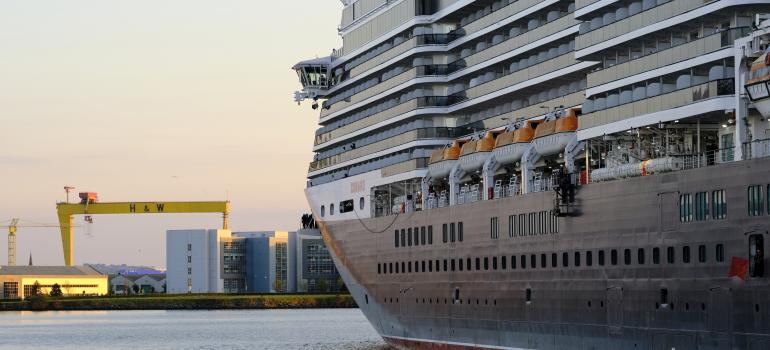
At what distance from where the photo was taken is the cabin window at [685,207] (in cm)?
4584

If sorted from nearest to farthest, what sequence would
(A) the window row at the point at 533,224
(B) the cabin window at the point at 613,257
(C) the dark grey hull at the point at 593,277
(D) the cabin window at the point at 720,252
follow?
(C) the dark grey hull at the point at 593,277
(D) the cabin window at the point at 720,252
(B) the cabin window at the point at 613,257
(A) the window row at the point at 533,224

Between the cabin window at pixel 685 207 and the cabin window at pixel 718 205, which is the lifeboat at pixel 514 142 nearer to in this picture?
Answer: the cabin window at pixel 685 207

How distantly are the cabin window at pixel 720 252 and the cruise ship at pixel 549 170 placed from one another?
0.28 ft

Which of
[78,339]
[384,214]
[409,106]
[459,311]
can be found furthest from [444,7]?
[78,339]

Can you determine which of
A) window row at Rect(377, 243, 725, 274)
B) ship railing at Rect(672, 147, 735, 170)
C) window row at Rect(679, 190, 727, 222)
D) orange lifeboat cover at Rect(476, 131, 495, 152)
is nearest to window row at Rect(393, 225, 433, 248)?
window row at Rect(377, 243, 725, 274)

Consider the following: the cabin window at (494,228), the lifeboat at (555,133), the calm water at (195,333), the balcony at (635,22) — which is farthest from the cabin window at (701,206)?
the calm water at (195,333)

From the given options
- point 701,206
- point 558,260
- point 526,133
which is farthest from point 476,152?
point 701,206

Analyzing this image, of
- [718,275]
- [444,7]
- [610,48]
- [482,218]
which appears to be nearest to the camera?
[718,275]

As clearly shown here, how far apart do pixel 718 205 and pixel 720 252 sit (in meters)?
1.41

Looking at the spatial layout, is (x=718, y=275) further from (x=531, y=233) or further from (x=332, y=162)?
(x=332, y=162)

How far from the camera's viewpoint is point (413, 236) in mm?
68812

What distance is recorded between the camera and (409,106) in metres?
72.0

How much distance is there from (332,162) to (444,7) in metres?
15.4

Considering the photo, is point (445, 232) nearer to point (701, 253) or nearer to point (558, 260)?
point (558, 260)
